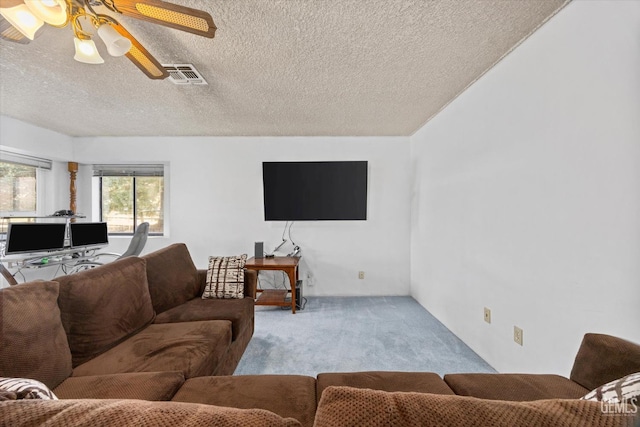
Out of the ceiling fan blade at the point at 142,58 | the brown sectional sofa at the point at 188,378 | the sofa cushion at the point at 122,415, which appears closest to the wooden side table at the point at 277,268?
the brown sectional sofa at the point at 188,378

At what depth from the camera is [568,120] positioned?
1.48 meters

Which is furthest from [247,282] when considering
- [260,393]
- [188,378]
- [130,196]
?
[130,196]

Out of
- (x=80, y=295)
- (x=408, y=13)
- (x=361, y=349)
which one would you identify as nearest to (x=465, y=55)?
(x=408, y=13)

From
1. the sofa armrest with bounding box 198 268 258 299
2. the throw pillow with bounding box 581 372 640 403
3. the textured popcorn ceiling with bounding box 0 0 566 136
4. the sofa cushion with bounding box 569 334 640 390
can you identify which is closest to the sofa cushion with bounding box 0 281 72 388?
the sofa armrest with bounding box 198 268 258 299

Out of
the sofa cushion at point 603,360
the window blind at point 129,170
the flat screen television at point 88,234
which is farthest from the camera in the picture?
the window blind at point 129,170

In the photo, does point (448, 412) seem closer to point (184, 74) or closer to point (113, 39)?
point (113, 39)

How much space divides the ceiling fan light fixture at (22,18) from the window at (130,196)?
9.91ft

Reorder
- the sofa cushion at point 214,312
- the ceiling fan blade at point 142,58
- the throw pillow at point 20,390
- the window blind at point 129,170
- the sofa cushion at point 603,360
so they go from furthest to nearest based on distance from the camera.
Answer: the window blind at point 129,170 → the sofa cushion at point 214,312 → the ceiling fan blade at point 142,58 → the sofa cushion at point 603,360 → the throw pillow at point 20,390

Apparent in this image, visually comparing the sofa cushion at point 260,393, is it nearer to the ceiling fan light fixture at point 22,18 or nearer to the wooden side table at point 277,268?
the ceiling fan light fixture at point 22,18

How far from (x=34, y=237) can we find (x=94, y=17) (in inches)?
122

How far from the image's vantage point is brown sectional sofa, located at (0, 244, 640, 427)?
432mm

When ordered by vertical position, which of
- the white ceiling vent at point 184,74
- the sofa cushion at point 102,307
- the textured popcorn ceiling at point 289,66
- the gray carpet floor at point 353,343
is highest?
the textured popcorn ceiling at point 289,66

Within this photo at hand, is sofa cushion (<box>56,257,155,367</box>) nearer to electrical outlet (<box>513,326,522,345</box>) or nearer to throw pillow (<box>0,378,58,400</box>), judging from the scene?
throw pillow (<box>0,378,58,400</box>)

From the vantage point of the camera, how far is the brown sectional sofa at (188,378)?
432mm
